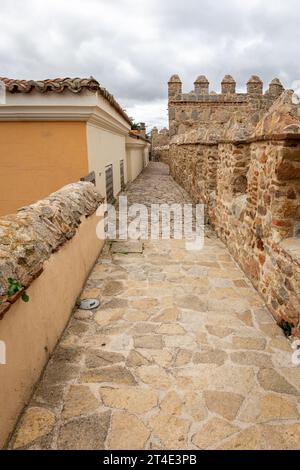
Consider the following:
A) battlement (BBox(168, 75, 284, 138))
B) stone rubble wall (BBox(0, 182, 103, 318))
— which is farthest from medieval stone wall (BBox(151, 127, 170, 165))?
stone rubble wall (BBox(0, 182, 103, 318))

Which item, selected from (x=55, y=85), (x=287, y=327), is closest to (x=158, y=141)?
(x=55, y=85)

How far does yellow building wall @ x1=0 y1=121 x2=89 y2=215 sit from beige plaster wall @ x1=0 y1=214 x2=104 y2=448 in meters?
3.14

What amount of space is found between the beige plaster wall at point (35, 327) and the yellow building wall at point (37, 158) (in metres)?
3.14

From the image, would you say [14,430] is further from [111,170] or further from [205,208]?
[111,170]

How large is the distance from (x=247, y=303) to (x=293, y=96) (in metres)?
2.76

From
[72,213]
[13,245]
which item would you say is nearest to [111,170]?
[72,213]

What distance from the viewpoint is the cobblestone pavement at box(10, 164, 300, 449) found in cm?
240

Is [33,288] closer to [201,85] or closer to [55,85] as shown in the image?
[55,85]

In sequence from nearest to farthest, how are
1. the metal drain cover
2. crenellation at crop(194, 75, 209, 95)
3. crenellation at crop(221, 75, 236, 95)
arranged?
the metal drain cover < crenellation at crop(194, 75, 209, 95) < crenellation at crop(221, 75, 236, 95)

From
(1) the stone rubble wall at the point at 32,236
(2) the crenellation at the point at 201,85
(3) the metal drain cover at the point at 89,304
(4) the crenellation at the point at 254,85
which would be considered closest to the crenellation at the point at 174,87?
(2) the crenellation at the point at 201,85

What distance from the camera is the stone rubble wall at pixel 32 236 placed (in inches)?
95.2

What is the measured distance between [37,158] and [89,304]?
420cm

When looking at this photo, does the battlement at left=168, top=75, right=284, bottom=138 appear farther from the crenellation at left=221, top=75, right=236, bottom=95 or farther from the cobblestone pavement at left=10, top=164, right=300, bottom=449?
the cobblestone pavement at left=10, top=164, right=300, bottom=449
